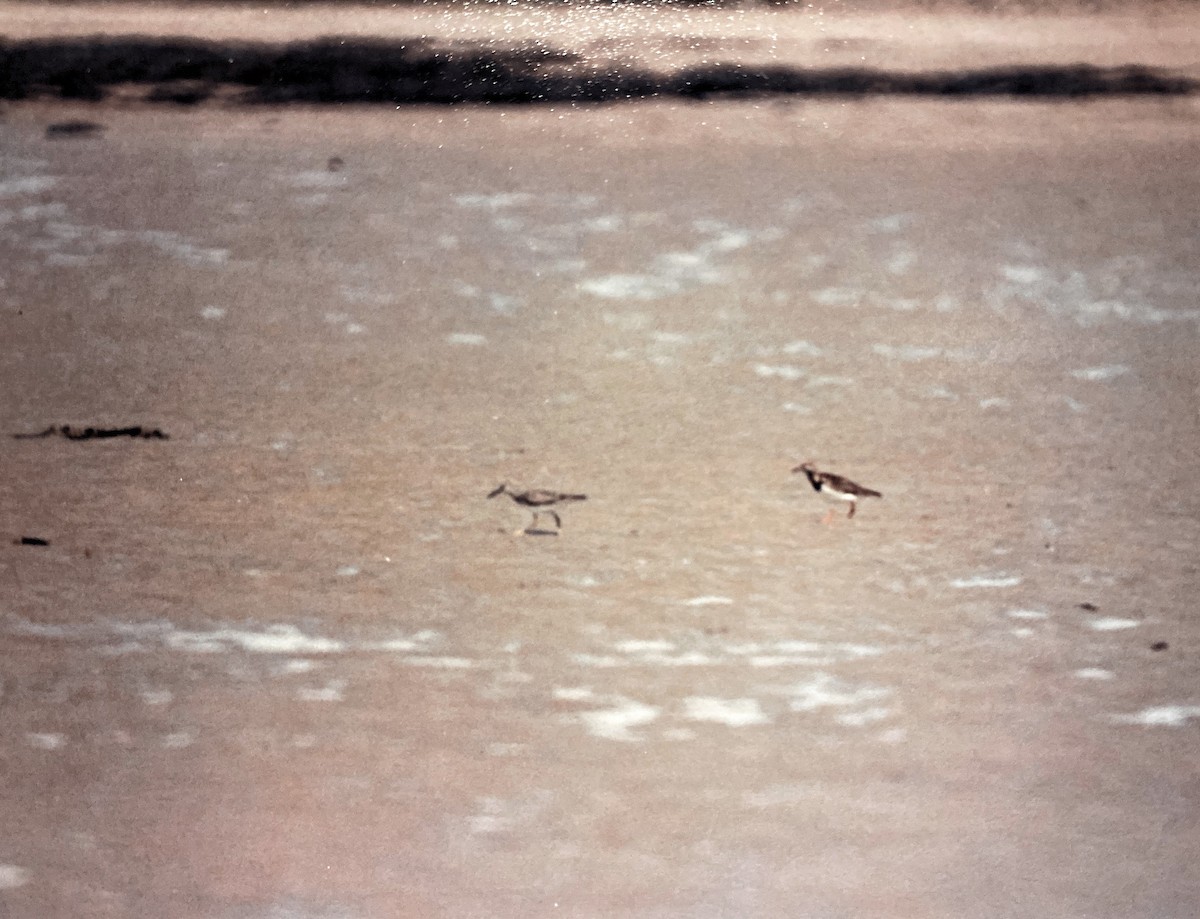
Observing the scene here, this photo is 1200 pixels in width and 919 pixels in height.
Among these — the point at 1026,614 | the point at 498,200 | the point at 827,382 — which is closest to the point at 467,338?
the point at 498,200

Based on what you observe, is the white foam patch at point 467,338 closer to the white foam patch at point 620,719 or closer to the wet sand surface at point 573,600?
the wet sand surface at point 573,600

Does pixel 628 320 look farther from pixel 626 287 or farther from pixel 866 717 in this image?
pixel 866 717

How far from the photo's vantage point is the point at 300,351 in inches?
15.2


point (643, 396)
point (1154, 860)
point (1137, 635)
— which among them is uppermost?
point (643, 396)

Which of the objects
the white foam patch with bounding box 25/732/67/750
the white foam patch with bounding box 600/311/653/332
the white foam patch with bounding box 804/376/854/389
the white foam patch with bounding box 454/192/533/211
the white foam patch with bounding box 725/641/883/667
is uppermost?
the white foam patch with bounding box 454/192/533/211

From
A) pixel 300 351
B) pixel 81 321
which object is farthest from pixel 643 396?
pixel 81 321

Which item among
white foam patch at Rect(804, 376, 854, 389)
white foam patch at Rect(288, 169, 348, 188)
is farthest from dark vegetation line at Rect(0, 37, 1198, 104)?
white foam patch at Rect(804, 376, 854, 389)

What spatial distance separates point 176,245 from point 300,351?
0.08 metres

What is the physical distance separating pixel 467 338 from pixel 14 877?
0.33 metres

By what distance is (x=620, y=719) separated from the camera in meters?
0.39

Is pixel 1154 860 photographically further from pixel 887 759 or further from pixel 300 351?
pixel 300 351

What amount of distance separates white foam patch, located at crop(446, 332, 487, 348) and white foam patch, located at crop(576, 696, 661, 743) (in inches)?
7.0

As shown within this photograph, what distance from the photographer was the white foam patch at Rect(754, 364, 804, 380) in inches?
15.3

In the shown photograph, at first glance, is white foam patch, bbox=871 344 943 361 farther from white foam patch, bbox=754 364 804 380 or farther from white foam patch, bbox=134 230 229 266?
white foam patch, bbox=134 230 229 266
